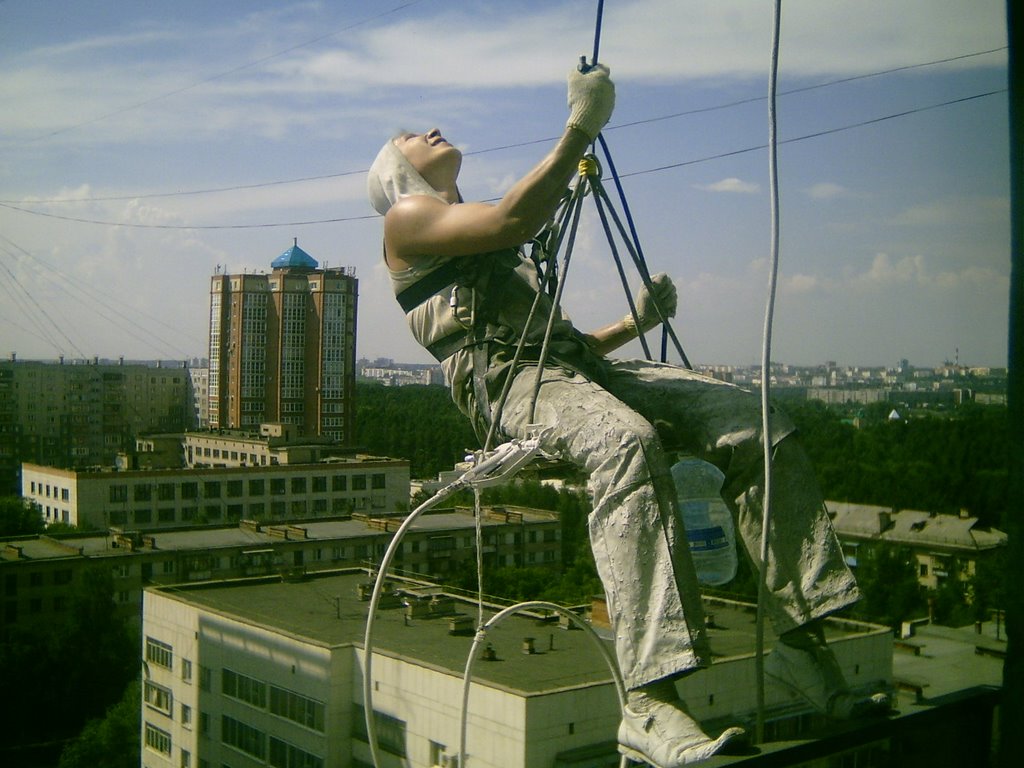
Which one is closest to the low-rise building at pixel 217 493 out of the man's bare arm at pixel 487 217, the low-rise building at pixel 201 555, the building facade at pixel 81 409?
the building facade at pixel 81 409

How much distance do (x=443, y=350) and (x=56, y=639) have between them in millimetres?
9587

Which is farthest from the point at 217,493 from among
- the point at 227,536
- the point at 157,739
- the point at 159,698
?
the point at 159,698

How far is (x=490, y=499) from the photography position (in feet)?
47.1

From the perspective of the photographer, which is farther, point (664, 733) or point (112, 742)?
point (112, 742)

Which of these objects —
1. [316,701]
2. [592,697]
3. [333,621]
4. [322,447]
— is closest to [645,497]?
[592,697]

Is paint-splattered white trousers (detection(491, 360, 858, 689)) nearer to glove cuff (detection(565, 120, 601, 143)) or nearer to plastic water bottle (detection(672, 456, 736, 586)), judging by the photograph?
plastic water bottle (detection(672, 456, 736, 586))

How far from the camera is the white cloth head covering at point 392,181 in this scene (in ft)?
5.28

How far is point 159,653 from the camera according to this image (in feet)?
20.4

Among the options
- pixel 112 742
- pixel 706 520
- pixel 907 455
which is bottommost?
pixel 112 742

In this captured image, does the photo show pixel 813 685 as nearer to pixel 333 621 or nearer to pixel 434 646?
pixel 434 646

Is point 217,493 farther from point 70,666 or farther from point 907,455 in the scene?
point 907,455

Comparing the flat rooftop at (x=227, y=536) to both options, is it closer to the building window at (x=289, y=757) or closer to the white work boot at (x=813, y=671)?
the building window at (x=289, y=757)

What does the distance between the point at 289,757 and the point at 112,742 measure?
536 centimetres

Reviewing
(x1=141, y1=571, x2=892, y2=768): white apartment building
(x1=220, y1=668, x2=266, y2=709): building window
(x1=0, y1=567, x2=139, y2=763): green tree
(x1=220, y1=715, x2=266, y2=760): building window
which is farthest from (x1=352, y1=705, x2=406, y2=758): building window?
(x1=0, y1=567, x2=139, y2=763): green tree
